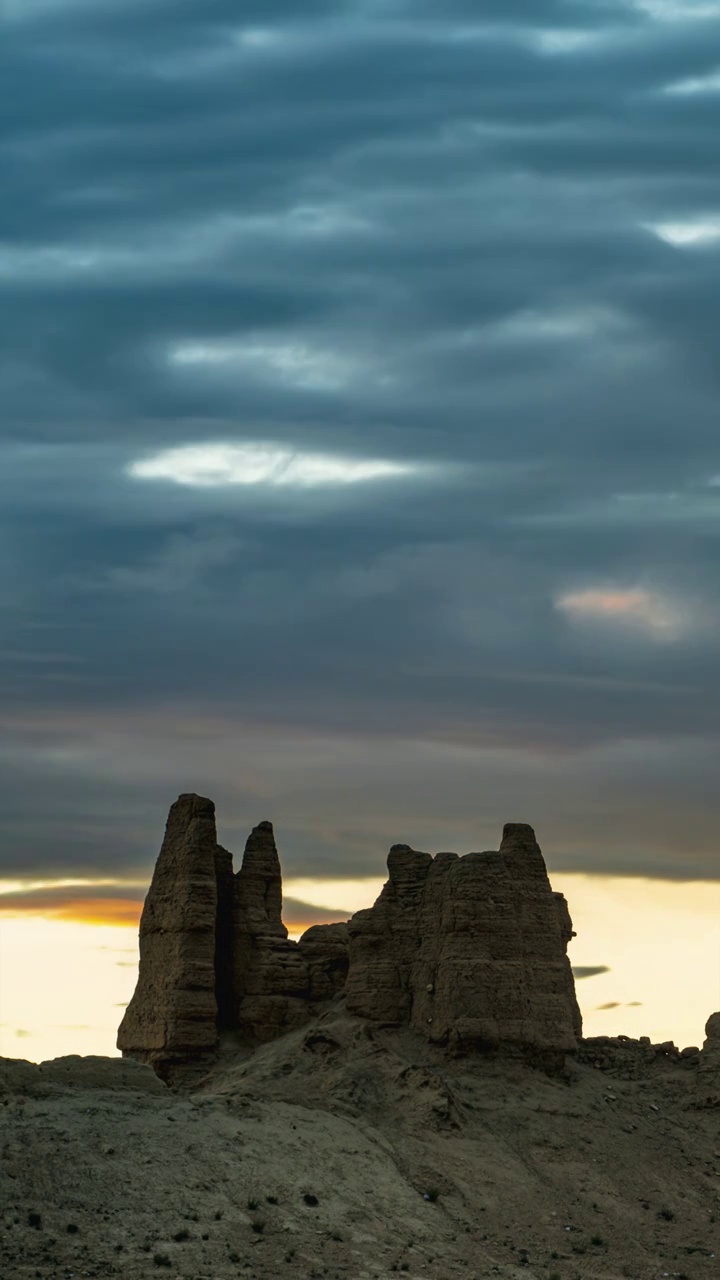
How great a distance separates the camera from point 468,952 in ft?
243

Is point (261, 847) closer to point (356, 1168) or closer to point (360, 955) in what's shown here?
point (360, 955)

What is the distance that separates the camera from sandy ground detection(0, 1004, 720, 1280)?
5719 cm

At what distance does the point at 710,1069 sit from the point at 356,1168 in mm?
19220

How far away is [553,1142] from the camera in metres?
71.5

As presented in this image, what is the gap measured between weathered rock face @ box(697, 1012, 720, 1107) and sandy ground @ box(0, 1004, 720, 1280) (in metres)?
0.57

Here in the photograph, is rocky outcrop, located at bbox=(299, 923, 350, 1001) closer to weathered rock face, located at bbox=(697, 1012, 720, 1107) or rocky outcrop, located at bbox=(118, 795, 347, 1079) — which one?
rocky outcrop, located at bbox=(118, 795, 347, 1079)

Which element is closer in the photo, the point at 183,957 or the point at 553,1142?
the point at 553,1142

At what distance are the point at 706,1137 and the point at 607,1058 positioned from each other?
5542 millimetres

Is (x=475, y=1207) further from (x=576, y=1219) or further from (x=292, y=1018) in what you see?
(x=292, y=1018)

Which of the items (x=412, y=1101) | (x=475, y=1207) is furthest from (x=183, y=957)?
(x=475, y=1207)

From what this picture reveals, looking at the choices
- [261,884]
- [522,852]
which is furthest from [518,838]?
[261,884]

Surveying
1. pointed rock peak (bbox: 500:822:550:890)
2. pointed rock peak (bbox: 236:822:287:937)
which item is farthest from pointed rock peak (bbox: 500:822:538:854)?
pointed rock peak (bbox: 236:822:287:937)

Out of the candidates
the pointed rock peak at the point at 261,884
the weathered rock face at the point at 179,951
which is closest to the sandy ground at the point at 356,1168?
the weathered rock face at the point at 179,951

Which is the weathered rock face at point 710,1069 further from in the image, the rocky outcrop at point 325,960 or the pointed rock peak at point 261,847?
the pointed rock peak at point 261,847
